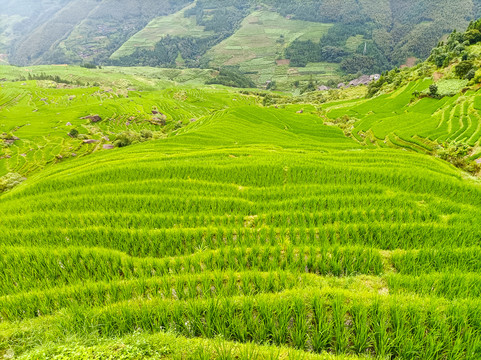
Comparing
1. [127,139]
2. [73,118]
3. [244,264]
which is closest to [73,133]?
[73,118]

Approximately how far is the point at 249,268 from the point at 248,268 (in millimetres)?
22

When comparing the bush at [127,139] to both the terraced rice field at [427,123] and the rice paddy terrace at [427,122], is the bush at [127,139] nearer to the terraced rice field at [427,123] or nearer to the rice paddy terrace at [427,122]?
the rice paddy terrace at [427,122]

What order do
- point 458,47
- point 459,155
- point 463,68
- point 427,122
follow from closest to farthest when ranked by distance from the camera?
point 459,155 < point 427,122 < point 463,68 < point 458,47

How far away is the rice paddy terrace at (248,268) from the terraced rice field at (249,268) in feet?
0.09

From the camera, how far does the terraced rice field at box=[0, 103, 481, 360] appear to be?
2.73 meters

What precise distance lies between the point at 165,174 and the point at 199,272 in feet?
20.4

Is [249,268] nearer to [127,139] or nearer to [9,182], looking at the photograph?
[127,139]

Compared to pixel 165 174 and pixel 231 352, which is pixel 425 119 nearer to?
pixel 165 174

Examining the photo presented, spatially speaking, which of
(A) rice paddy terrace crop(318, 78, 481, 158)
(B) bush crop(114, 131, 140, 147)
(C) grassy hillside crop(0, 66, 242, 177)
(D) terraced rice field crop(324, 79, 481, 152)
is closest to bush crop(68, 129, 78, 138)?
(C) grassy hillside crop(0, 66, 242, 177)

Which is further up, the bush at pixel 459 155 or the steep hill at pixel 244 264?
the steep hill at pixel 244 264

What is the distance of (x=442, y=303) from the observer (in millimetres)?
3043

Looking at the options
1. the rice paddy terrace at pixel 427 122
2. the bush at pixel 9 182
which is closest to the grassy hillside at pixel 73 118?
the bush at pixel 9 182

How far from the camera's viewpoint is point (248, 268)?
453 cm

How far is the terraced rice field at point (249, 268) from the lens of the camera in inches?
108
